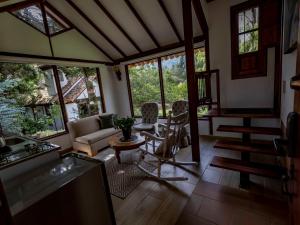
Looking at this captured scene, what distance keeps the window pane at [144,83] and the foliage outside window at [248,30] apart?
2.40 meters

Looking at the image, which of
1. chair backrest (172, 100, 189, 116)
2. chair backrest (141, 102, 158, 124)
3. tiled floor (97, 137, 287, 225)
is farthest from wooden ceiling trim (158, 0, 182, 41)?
tiled floor (97, 137, 287, 225)

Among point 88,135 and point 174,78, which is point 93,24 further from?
point 88,135

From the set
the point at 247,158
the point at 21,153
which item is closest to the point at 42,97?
the point at 21,153

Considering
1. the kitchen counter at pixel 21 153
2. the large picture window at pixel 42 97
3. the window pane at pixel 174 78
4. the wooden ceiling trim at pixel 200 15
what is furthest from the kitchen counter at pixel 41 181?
the window pane at pixel 174 78

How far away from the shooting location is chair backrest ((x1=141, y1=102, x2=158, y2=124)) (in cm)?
475

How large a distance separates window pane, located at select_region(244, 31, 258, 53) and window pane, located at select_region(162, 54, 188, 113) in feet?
5.48

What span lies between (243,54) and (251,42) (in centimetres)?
24

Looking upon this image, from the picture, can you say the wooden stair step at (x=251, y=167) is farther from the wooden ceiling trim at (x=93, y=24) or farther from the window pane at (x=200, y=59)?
the wooden ceiling trim at (x=93, y=24)

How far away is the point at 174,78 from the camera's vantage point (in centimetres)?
482

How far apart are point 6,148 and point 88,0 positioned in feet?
11.9

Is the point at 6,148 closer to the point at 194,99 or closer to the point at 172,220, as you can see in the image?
the point at 172,220

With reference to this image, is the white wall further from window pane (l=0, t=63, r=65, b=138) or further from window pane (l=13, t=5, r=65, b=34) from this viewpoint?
window pane (l=0, t=63, r=65, b=138)

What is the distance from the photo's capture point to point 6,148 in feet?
5.18

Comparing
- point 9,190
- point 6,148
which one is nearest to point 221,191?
point 9,190
